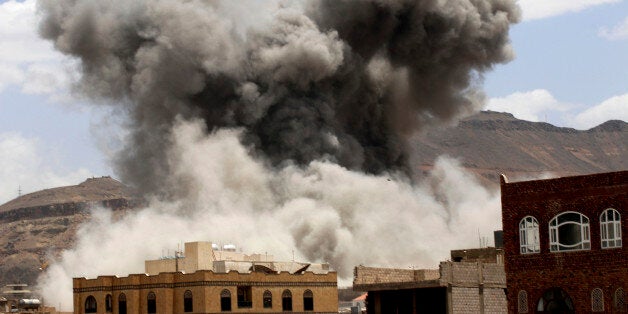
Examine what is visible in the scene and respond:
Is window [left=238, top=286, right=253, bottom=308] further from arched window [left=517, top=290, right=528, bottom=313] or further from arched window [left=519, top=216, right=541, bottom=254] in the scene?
arched window [left=519, top=216, right=541, bottom=254]

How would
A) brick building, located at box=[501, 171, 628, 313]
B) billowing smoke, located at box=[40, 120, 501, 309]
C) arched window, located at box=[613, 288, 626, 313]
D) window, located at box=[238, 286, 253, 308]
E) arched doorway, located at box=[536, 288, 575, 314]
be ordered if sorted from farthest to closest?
billowing smoke, located at box=[40, 120, 501, 309], window, located at box=[238, 286, 253, 308], arched doorway, located at box=[536, 288, 575, 314], brick building, located at box=[501, 171, 628, 313], arched window, located at box=[613, 288, 626, 313]

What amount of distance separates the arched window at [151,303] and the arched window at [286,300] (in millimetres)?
6339

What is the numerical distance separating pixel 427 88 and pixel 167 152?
2590cm

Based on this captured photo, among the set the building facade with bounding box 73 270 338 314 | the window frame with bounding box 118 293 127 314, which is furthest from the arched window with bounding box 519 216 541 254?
the window frame with bounding box 118 293 127 314

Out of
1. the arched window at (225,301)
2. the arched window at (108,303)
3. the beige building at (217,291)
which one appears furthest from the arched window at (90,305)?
the arched window at (225,301)

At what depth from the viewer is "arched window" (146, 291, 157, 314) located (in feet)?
221

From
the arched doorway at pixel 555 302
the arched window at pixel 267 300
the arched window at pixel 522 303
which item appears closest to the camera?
the arched doorway at pixel 555 302

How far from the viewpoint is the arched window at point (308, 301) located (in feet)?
226

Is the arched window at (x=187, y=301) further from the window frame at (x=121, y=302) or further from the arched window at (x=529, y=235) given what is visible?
the arched window at (x=529, y=235)

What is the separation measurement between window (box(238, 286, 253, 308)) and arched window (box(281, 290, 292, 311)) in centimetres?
192

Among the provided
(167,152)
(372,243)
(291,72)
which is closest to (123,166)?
(167,152)

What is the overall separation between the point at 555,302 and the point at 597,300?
5.45ft

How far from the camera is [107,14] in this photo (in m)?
120

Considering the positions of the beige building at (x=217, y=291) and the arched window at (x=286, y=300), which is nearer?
the beige building at (x=217, y=291)
